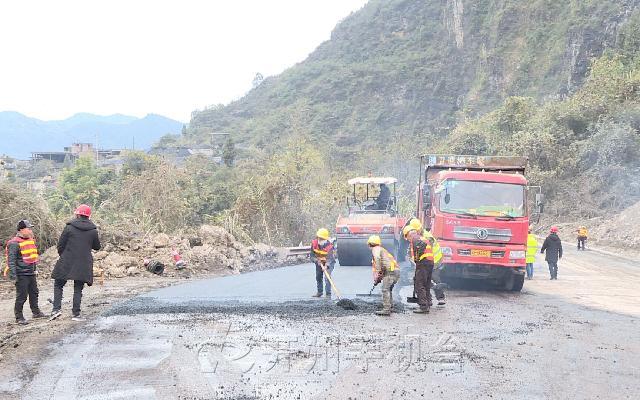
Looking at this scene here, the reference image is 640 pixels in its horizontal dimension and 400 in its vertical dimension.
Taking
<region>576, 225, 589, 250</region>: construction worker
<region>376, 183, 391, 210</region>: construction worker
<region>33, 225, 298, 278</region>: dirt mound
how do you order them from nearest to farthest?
<region>33, 225, 298, 278</region>: dirt mound
<region>376, 183, 391, 210</region>: construction worker
<region>576, 225, 589, 250</region>: construction worker

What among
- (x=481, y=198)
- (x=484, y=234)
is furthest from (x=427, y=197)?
(x=484, y=234)

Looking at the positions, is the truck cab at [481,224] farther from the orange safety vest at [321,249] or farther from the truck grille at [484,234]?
the orange safety vest at [321,249]

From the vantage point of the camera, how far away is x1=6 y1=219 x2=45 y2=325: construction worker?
10289 millimetres

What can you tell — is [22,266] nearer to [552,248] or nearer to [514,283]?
[514,283]

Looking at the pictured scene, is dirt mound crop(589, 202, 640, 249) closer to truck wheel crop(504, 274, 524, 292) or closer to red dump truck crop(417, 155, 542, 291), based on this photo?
truck wheel crop(504, 274, 524, 292)

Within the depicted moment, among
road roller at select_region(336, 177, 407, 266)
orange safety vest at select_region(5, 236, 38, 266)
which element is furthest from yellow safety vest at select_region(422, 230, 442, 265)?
orange safety vest at select_region(5, 236, 38, 266)

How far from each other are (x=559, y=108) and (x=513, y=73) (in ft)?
114

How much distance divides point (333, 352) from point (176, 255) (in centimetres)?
1062

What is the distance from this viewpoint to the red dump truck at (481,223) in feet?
46.8

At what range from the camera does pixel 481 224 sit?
14328 millimetres

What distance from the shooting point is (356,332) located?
957 cm

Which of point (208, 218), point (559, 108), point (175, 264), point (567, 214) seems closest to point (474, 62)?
point (559, 108)

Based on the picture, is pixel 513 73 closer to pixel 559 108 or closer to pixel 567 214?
pixel 559 108

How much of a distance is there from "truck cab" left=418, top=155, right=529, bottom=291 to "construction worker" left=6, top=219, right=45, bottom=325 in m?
8.00
